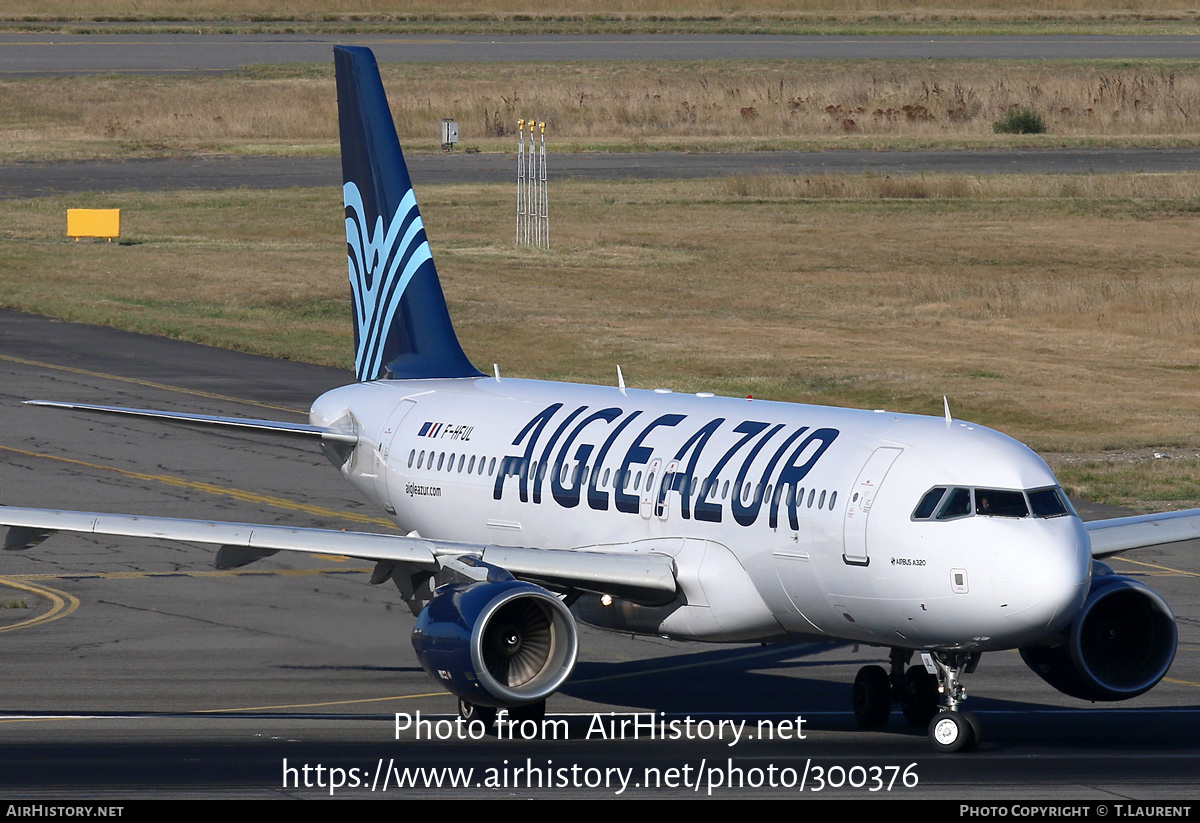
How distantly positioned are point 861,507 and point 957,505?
133 cm

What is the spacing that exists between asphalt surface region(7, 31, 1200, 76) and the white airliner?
416 ft

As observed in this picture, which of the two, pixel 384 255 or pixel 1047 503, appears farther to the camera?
pixel 384 255

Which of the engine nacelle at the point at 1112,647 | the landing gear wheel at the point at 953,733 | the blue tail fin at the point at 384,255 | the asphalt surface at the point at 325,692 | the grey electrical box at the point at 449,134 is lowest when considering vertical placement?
the asphalt surface at the point at 325,692

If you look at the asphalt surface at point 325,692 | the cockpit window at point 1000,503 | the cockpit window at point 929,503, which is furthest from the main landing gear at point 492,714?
the cockpit window at point 1000,503

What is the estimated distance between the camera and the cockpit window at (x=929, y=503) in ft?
77.4

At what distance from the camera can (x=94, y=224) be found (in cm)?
9075

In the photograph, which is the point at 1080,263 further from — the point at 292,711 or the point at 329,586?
the point at 292,711

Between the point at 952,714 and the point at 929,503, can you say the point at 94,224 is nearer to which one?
the point at 929,503

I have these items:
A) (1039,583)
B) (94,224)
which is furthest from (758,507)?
(94,224)

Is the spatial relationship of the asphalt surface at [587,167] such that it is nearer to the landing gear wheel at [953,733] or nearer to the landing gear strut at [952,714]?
the landing gear strut at [952,714]

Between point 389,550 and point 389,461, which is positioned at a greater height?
point 389,461

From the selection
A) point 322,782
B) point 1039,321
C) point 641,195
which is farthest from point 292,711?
point 641,195

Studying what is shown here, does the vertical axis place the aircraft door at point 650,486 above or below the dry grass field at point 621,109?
below

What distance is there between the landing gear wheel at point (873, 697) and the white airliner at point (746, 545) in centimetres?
3
